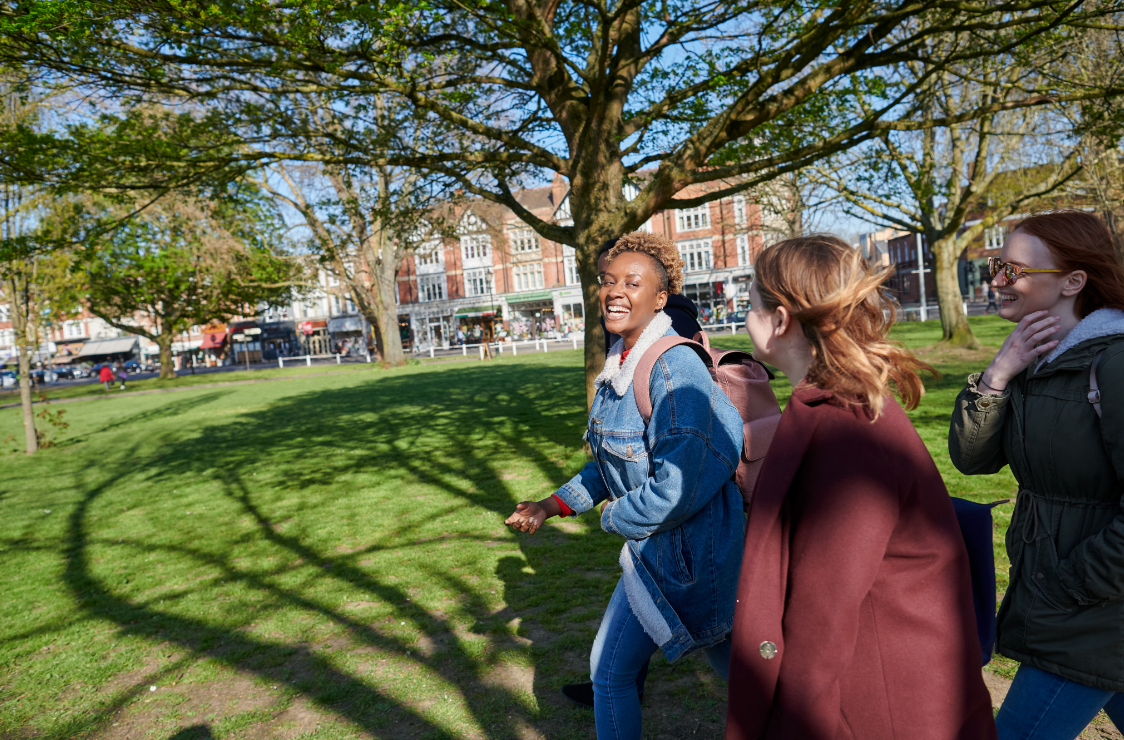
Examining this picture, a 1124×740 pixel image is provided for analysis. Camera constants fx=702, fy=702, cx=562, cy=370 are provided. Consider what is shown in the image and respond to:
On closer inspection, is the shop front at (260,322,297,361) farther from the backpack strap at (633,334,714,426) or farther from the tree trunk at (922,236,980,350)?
Answer: the backpack strap at (633,334,714,426)

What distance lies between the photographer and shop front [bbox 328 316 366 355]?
67.7 metres

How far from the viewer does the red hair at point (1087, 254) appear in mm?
1886

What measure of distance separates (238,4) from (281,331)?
6965 cm

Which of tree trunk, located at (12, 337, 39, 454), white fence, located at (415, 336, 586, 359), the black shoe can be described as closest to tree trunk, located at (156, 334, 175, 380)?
white fence, located at (415, 336, 586, 359)

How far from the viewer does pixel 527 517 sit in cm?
254

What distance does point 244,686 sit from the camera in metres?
3.84

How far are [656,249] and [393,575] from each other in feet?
12.6

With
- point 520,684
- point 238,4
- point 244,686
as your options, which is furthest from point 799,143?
point 244,686

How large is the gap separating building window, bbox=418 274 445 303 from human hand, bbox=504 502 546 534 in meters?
61.9

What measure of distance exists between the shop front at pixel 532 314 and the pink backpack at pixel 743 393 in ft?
182

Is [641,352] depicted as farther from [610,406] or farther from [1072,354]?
[1072,354]

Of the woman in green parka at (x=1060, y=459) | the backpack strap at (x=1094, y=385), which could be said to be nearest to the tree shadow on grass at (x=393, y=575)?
the woman in green parka at (x=1060, y=459)

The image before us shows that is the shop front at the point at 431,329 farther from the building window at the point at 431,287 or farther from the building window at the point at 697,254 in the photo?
the building window at the point at 697,254

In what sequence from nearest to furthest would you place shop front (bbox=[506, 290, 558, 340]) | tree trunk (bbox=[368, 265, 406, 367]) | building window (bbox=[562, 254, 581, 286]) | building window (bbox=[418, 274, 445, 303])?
tree trunk (bbox=[368, 265, 406, 367])
shop front (bbox=[506, 290, 558, 340])
building window (bbox=[562, 254, 581, 286])
building window (bbox=[418, 274, 445, 303])
